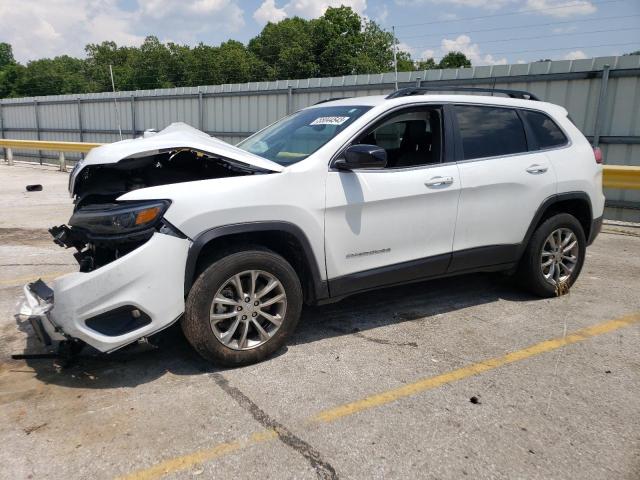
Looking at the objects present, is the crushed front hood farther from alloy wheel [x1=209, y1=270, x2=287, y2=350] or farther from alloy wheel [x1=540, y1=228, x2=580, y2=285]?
alloy wheel [x1=540, y1=228, x2=580, y2=285]

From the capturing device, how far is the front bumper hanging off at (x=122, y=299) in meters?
3.10

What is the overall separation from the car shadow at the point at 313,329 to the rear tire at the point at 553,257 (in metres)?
0.26

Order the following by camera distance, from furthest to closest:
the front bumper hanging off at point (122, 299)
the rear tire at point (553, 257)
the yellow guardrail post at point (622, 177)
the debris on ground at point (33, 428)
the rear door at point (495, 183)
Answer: the yellow guardrail post at point (622, 177) → the rear tire at point (553, 257) → the rear door at point (495, 183) → the front bumper hanging off at point (122, 299) → the debris on ground at point (33, 428)

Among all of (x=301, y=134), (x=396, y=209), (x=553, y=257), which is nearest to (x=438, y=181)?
(x=396, y=209)

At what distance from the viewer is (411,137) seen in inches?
180

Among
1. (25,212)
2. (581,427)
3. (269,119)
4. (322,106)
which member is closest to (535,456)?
(581,427)

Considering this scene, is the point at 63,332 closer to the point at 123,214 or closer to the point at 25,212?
the point at 123,214

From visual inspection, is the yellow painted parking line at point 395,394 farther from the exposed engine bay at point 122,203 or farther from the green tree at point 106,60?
the green tree at point 106,60

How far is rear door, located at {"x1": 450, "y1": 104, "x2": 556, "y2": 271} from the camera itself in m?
4.43

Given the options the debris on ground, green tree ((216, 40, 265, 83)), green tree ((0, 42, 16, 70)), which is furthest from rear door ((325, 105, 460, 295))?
green tree ((0, 42, 16, 70))

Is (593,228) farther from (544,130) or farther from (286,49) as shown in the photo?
(286,49)

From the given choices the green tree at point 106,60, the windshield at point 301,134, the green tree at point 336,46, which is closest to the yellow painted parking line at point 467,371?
the windshield at point 301,134

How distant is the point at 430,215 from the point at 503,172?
89cm

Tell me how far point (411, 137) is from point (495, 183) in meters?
0.81
